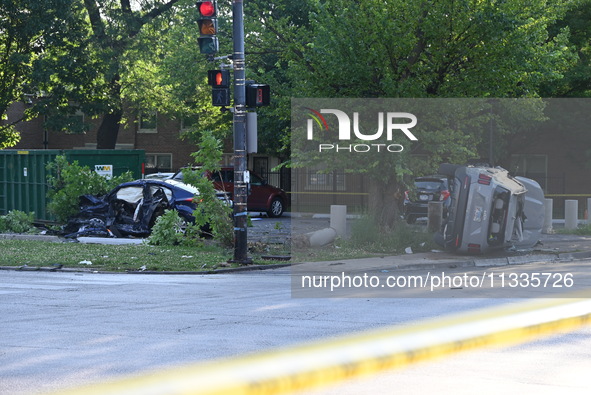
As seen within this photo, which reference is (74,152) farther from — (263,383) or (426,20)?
(263,383)

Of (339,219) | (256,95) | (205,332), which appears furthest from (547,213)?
(205,332)

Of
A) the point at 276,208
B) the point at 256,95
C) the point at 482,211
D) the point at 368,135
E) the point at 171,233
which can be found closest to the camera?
the point at 256,95

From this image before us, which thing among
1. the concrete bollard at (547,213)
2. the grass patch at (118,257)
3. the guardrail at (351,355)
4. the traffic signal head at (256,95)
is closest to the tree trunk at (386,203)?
the grass patch at (118,257)

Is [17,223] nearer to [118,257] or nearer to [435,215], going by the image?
[118,257]

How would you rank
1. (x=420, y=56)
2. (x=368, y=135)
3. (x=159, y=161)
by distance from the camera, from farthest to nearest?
(x=159, y=161) < (x=420, y=56) < (x=368, y=135)

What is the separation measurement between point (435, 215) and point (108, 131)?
2430 cm

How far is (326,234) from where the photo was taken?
2014cm

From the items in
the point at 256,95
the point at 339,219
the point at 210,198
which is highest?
the point at 256,95

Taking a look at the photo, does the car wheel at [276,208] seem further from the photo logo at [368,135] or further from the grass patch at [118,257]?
the grass patch at [118,257]

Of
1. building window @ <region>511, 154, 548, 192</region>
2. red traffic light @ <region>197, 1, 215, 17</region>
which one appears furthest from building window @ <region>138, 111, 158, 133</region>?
red traffic light @ <region>197, 1, 215, 17</region>

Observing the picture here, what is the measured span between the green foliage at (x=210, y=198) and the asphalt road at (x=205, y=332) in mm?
3841

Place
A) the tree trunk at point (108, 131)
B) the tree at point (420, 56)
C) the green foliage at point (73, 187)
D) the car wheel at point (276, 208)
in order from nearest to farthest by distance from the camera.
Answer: the tree at point (420, 56), the green foliage at point (73, 187), the car wheel at point (276, 208), the tree trunk at point (108, 131)

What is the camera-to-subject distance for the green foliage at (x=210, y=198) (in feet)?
60.6

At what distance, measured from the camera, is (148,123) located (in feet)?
161
